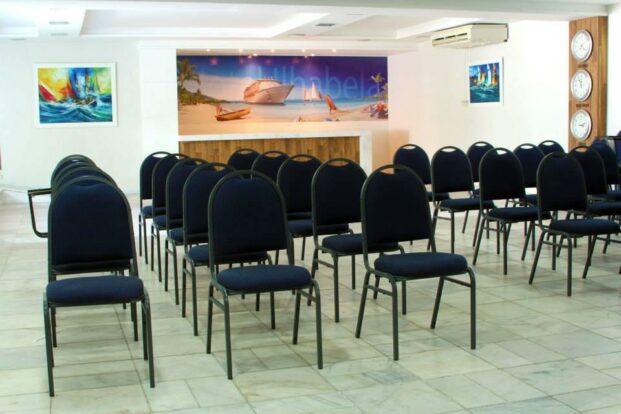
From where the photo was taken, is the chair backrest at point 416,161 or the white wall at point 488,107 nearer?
the chair backrest at point 416,161

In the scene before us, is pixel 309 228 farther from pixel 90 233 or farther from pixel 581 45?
pixel 581 45

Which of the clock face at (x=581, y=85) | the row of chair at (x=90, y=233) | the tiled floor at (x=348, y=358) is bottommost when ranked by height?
the tiled floor at (x=348, y=358)

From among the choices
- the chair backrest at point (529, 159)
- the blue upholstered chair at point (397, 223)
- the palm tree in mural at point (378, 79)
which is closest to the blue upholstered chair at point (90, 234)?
the blue upholstered chair at point (397, 223)

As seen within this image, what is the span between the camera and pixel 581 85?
1052cm

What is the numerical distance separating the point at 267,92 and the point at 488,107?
16.6ft

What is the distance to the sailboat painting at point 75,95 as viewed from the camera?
13492 mm

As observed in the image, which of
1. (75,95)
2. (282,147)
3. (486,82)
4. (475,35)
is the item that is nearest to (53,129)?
(75,95)

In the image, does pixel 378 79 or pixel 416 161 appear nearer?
pixel 416 161

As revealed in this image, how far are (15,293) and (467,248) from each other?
159 inches

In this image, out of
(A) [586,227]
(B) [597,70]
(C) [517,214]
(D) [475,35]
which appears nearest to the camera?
(A) [586,227]

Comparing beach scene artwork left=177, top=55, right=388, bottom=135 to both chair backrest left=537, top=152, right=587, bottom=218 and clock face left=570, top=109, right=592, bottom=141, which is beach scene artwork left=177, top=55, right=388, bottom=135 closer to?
clock face left=570, top=109, right=592, bottom=141

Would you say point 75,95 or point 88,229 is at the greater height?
point 75,95

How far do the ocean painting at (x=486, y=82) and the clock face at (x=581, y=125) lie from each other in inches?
77.6

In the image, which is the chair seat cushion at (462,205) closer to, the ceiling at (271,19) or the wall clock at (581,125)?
the ceiling at (271,19)
